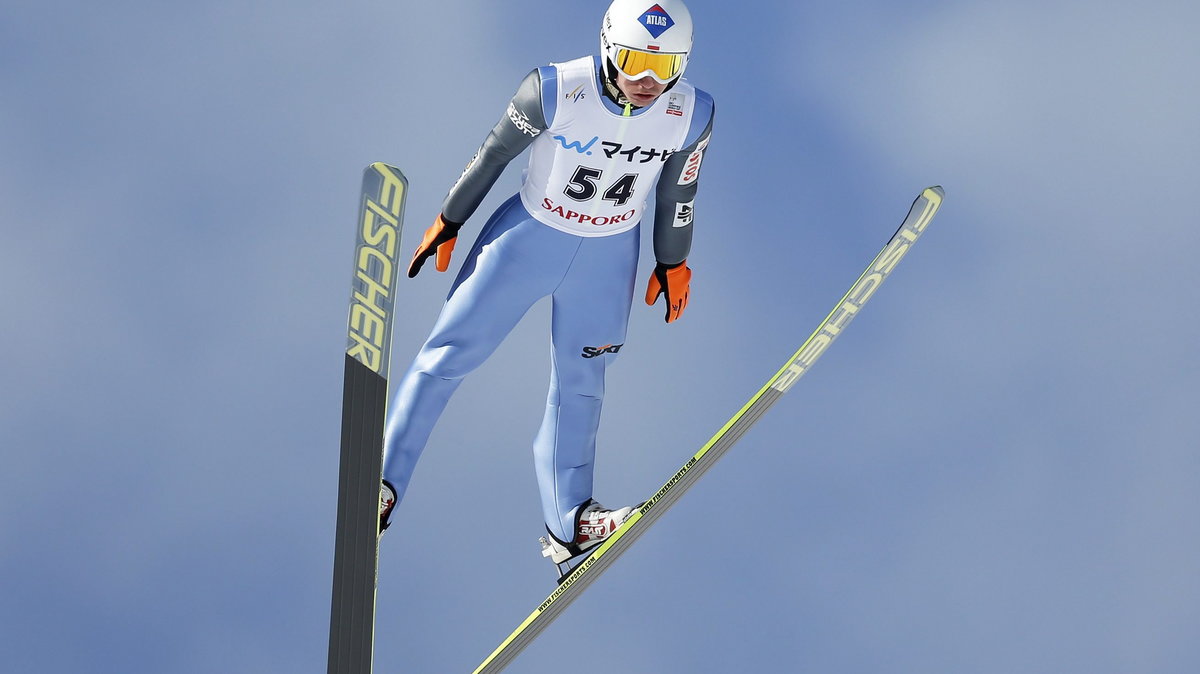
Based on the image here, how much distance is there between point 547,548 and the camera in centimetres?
741

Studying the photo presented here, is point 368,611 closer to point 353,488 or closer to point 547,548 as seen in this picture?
point 353,488

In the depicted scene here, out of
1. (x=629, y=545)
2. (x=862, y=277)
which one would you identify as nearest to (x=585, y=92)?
(x=862, y=277)

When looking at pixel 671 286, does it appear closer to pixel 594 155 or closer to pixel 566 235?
pixel 566 235

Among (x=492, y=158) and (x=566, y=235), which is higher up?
(x=492, y=158)

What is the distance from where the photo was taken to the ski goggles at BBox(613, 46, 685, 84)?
6.31 m

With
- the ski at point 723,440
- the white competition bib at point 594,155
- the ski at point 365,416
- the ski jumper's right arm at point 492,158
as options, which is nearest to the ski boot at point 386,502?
the ski at point 365,416

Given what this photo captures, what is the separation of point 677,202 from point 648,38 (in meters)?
Answer: 0.88

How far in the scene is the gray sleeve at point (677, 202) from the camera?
6770 millimetres

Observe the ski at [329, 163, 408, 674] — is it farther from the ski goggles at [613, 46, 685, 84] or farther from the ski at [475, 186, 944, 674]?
the ski goggles at [613, 46, 685, 84]

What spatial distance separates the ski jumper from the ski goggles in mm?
183

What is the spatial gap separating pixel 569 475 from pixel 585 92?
1.82 meters

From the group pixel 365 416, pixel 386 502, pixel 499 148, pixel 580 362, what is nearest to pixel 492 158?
pixel 499 148

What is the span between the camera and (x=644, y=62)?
Answer: 6.32 meters

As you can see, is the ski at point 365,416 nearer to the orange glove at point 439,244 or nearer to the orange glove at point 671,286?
the orange glove at point 439,244
